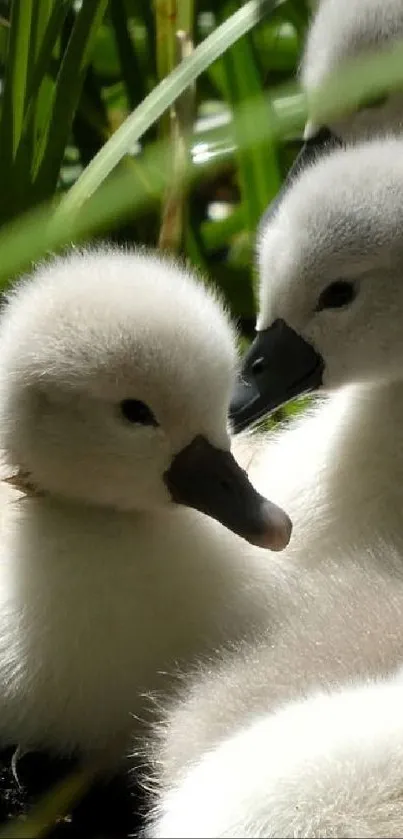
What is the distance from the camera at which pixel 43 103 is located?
1.76 metres

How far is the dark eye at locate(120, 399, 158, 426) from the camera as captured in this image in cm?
129

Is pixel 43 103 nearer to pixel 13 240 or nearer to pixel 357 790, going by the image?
pixel 13 240

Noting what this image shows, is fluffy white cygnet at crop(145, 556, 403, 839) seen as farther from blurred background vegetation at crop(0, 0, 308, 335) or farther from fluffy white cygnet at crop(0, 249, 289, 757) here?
blurred background vegetation at crop(0, 0, 308, 335)

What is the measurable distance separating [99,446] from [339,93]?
0.42 m

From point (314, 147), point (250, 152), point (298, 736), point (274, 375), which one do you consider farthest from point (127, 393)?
point (250, 152)

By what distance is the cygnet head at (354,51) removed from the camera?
1.62m

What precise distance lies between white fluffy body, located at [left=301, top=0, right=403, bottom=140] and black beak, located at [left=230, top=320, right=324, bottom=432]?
0.32 meters

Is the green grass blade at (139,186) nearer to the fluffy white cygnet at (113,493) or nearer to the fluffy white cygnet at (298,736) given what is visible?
the fluffy white cygnet at (113,493)

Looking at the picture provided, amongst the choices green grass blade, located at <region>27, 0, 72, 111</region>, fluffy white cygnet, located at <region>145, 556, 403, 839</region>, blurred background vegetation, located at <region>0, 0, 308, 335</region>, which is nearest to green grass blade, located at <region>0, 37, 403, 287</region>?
blurred background vegetation, located at <region>0, 0, 308, 335</region>

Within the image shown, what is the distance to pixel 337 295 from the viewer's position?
140 cm

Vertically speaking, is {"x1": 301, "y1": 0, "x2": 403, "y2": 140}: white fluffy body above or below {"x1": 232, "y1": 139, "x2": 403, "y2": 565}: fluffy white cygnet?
above

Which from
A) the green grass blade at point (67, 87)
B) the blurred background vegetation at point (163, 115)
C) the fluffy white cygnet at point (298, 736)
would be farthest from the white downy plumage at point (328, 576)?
the green grass blade at point (67, 87)

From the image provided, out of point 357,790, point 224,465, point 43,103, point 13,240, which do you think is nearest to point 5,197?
point 43,103

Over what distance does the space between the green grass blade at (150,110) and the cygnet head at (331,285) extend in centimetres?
20
